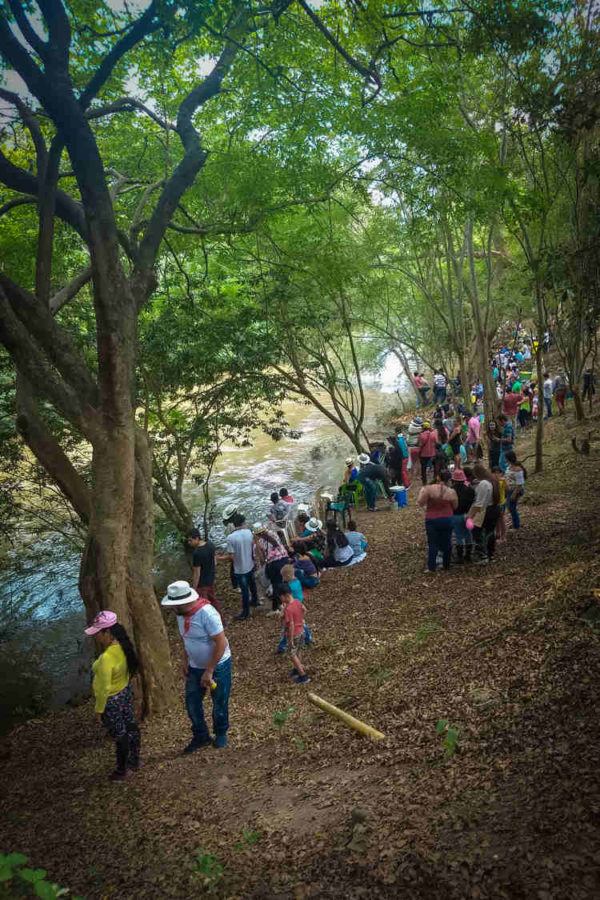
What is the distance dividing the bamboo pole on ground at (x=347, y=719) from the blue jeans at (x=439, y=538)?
3.68 metres

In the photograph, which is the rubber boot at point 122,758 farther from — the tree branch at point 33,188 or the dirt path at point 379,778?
the tree branch at point 33,188

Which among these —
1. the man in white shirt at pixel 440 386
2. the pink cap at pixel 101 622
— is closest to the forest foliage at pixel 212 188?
the pink cap at pixel 101 622

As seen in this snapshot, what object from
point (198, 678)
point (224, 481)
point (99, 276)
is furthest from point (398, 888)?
point (224, 481)

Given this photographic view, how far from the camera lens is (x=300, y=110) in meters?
9.05

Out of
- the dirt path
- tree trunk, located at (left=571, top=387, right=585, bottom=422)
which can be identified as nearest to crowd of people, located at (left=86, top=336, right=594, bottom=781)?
the dirt path

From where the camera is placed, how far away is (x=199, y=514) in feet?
64.5

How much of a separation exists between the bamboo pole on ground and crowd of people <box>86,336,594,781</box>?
0.91 m

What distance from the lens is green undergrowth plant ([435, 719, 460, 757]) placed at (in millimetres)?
4223

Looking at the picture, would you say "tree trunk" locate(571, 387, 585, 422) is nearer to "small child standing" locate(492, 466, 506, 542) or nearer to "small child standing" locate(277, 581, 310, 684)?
"small child standing" locate(492, 466, 506, 542)

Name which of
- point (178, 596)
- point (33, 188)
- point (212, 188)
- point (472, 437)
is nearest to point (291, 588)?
point (178, 596)

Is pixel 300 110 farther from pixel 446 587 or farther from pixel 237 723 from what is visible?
pixel 237 723

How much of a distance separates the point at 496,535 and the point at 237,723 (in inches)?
212

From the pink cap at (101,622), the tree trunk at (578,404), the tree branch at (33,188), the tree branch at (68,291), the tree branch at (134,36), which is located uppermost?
the tree branch at (134,36)

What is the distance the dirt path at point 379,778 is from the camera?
3.22 meters
